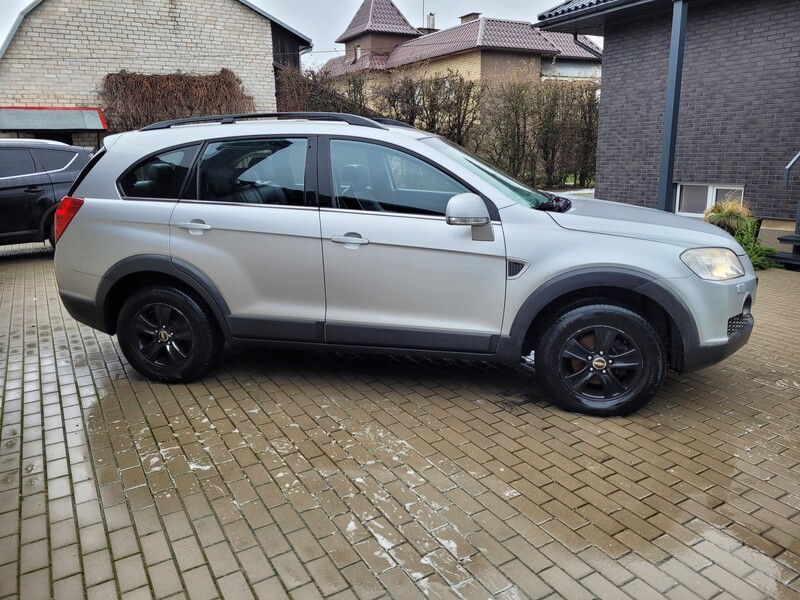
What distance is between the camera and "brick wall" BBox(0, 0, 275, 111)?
52.6 ft

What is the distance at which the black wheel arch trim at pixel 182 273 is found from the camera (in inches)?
167

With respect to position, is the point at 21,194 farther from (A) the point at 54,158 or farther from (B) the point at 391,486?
(B) the point at 391,486

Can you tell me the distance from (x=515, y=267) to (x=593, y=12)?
8779 millimetres

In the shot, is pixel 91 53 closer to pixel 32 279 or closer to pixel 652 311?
pixel 32 279

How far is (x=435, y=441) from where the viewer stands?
3660mm

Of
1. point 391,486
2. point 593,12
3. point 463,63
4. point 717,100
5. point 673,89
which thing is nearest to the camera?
point 391,486

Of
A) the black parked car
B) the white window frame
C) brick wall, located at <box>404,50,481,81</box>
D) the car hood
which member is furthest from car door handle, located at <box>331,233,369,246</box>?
brick wall, located at <box>404,50,481,81</box>

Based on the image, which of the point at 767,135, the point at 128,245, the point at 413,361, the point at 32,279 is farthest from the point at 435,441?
the point at 767,135

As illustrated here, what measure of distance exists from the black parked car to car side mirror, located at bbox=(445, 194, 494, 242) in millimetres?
8708

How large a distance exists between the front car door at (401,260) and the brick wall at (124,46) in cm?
1577

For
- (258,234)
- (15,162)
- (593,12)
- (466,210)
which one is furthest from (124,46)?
(466,210)

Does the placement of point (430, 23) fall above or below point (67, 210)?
above

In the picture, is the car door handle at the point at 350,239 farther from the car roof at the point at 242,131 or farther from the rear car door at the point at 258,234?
the car roof at the point at 242,131

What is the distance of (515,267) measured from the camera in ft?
12.5
